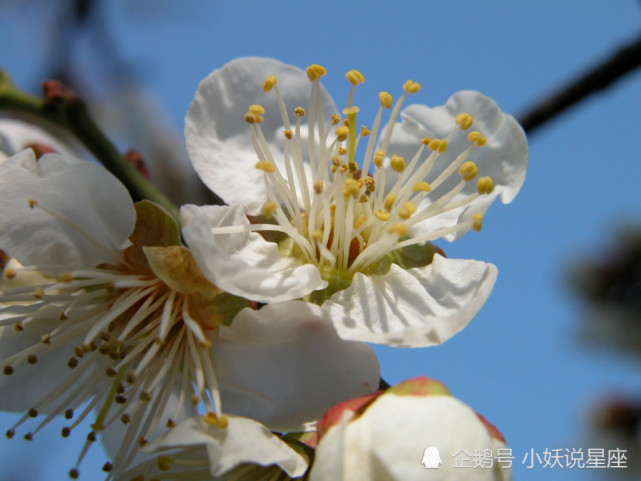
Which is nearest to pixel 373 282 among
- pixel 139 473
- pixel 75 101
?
pixel 139 473

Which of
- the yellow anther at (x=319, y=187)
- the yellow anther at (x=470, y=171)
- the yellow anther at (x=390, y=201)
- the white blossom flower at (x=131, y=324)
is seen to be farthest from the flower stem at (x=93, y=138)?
the yellow anther at (x=470, y=171)

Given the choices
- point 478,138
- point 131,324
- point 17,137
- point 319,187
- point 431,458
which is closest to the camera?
point 431,458

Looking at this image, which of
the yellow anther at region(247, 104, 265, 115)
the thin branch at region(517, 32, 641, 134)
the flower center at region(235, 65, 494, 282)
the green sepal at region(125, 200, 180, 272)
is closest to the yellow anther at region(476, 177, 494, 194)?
the flower center at region(235, 65, 494, 282)

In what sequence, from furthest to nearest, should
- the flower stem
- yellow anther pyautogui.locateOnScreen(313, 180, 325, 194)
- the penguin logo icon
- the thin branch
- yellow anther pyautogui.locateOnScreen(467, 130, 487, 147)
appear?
the thin branch → the flower stem → yellow anther pyautogui.locateOnScreen(467, 130, 487, 147) → yellow anther pyautogui.locateOnScreen(313, 180, 325, 194) → the penguin logo icon

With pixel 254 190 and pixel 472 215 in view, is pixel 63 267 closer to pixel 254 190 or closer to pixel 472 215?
pixel 254 190

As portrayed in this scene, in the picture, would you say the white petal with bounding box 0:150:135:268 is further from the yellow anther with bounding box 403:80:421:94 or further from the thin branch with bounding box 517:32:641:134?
the thin branch with bounding box 517:32:641:134

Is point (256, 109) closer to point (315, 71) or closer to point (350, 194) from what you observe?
point (315, 71)

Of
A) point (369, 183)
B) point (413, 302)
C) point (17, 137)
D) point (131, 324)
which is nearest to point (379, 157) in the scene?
point (369, 183)

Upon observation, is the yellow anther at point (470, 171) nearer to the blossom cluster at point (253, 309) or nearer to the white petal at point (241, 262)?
the blossom cluster at point (253, 309)
